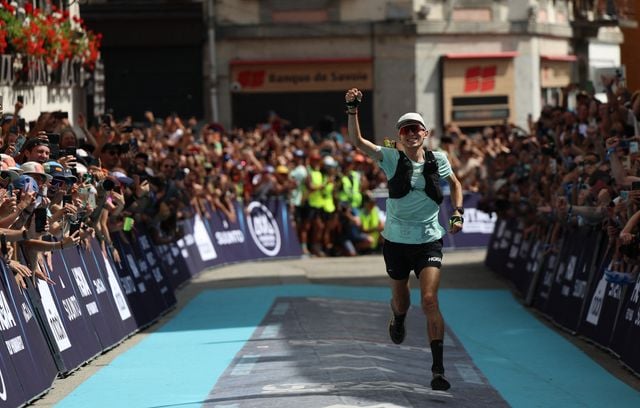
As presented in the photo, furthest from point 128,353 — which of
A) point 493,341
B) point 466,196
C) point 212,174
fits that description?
point 466,196

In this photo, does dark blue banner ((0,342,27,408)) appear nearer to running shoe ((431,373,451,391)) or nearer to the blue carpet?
the blue carpet

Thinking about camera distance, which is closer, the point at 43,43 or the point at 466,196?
the point at 43,43

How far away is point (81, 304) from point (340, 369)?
3.33 meters

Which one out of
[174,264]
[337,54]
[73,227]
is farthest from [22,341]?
[337,54]

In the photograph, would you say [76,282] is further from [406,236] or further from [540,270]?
[540,270]

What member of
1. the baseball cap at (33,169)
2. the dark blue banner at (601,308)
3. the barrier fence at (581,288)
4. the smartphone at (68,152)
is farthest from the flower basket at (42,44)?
the dark blue banner at (601,308)

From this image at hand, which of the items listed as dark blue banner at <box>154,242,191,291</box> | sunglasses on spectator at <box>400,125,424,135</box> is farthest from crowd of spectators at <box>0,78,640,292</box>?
sunglasses on spectator at <box>400,125,424,135</box>

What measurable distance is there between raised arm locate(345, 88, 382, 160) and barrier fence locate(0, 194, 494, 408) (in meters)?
2.99

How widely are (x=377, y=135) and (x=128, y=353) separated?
1139 inches

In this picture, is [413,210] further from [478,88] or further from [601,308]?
[478,88]

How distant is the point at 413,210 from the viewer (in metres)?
13.8

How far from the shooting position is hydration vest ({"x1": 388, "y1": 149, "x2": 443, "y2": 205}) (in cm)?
1373

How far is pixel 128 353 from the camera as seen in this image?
1753 cm

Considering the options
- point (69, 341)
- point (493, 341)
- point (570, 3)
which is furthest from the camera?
point (570, 3)
